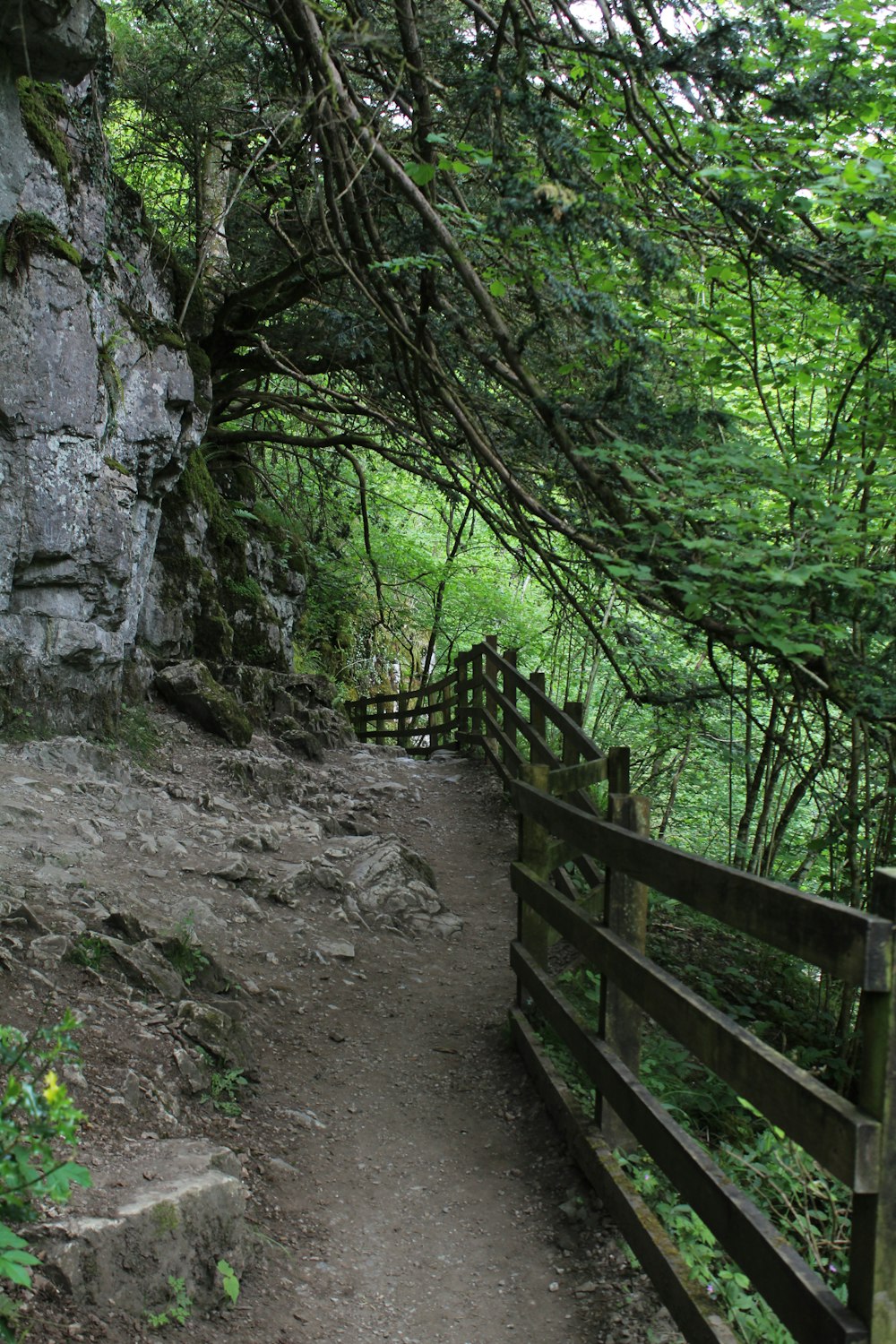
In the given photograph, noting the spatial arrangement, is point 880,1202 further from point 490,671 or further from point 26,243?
point 490,671

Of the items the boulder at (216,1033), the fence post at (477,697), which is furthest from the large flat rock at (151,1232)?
the fence post at (477,697)

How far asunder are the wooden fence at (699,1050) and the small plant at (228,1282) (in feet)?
3.90

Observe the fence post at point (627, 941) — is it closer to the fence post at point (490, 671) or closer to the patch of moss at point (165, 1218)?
the patch of moss at point (165, 1218)

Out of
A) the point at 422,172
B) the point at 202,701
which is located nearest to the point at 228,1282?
Result: the point at 422,172

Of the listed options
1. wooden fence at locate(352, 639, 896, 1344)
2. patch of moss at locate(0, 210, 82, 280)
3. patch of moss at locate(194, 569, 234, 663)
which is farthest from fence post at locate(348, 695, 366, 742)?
wooden fence at locate(352, 639, 896, 1344)

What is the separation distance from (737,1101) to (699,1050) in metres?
2.44

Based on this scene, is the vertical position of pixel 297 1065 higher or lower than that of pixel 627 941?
lower

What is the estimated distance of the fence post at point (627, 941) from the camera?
3305 mm

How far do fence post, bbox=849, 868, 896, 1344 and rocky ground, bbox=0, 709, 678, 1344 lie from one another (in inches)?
47.6

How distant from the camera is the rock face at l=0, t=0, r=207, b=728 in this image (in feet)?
20.6

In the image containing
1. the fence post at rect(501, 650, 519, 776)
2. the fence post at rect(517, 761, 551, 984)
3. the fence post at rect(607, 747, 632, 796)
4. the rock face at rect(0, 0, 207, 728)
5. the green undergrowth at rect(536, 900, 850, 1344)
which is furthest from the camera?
the fence post at rect(501, 650, 519, 776)

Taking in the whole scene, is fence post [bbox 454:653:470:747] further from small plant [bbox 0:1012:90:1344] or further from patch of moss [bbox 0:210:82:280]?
small plant [bbox 0:1012:90:1344]

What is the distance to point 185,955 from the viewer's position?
15.0ft

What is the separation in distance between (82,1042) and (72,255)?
5595 millimetres
